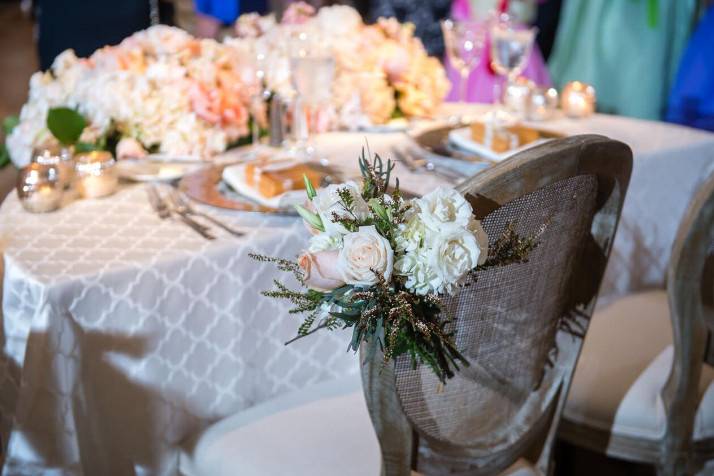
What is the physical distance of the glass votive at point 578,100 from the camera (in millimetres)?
2051

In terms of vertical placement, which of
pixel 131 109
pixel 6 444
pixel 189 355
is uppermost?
pixel 131 109

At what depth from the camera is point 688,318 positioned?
4.09ft

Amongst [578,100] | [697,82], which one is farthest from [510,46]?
[697,82]

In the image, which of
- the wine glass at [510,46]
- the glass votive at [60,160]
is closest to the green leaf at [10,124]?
the glass votive at [60,160]

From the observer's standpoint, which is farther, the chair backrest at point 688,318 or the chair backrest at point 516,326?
the chair backrest at point 688,318

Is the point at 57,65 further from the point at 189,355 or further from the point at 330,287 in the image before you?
the point at 330,287

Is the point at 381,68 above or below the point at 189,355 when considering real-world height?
above

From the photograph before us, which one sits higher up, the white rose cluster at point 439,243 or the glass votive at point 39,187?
the white rose cluster at point 439,243

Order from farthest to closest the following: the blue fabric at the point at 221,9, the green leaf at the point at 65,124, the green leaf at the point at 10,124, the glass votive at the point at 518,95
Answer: the blue fabric at the point at 221,9, the glass votive at the point at 518,95, the green leaf at the point at 10,124, the green leaf at the point at 65,124

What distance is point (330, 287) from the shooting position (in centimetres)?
79

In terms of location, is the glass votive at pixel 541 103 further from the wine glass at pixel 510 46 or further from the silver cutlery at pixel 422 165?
the silver cutlery at pixel 422 165

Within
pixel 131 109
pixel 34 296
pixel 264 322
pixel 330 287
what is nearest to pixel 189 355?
pixel 264 322

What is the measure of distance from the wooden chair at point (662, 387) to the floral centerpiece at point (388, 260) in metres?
0.51

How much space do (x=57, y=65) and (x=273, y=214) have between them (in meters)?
0.70
